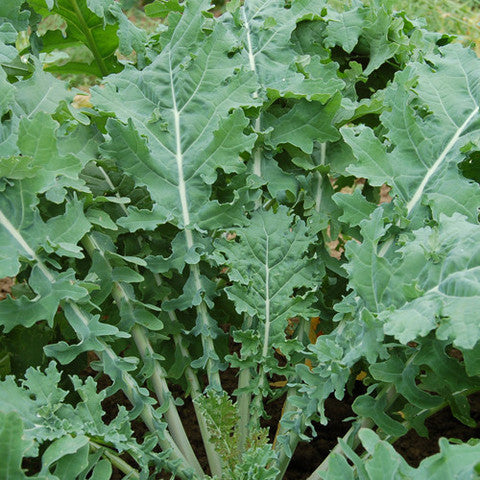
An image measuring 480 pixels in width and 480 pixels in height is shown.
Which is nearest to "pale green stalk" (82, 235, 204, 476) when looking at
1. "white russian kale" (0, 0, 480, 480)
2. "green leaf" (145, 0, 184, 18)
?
"white russian kale" (0, 0, 480, 480)

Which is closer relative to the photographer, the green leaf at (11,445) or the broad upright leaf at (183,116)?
the green leaf at (11,445)

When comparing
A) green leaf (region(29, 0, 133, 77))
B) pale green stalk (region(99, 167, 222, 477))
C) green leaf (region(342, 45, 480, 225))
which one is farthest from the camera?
green leaf (region(29, 0, 133, 77))

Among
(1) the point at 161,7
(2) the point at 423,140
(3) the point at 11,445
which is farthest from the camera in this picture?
(1) the point at 161,7

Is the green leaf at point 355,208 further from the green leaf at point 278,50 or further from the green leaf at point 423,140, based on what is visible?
the green leaf at point 278,50

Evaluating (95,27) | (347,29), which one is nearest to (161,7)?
(95,27)

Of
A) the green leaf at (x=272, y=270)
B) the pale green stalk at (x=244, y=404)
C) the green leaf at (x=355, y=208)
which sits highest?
the green leaf at (x=355, y=208)

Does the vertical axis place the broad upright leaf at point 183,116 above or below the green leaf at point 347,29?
below

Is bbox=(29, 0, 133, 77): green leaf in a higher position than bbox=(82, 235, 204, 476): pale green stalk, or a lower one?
higher

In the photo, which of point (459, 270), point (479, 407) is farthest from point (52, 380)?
point (479, 407)

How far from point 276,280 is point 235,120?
1.36ft

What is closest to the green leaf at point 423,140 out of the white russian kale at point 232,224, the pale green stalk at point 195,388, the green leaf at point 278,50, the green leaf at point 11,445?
the white russian kale at point 232,224

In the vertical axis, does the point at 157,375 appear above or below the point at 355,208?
below

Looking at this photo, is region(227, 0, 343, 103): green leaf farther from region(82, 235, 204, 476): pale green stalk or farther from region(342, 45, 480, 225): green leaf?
region(82, 235, 204, 476): pale green stalk

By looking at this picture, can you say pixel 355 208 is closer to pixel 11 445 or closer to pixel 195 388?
pixel 195 388
